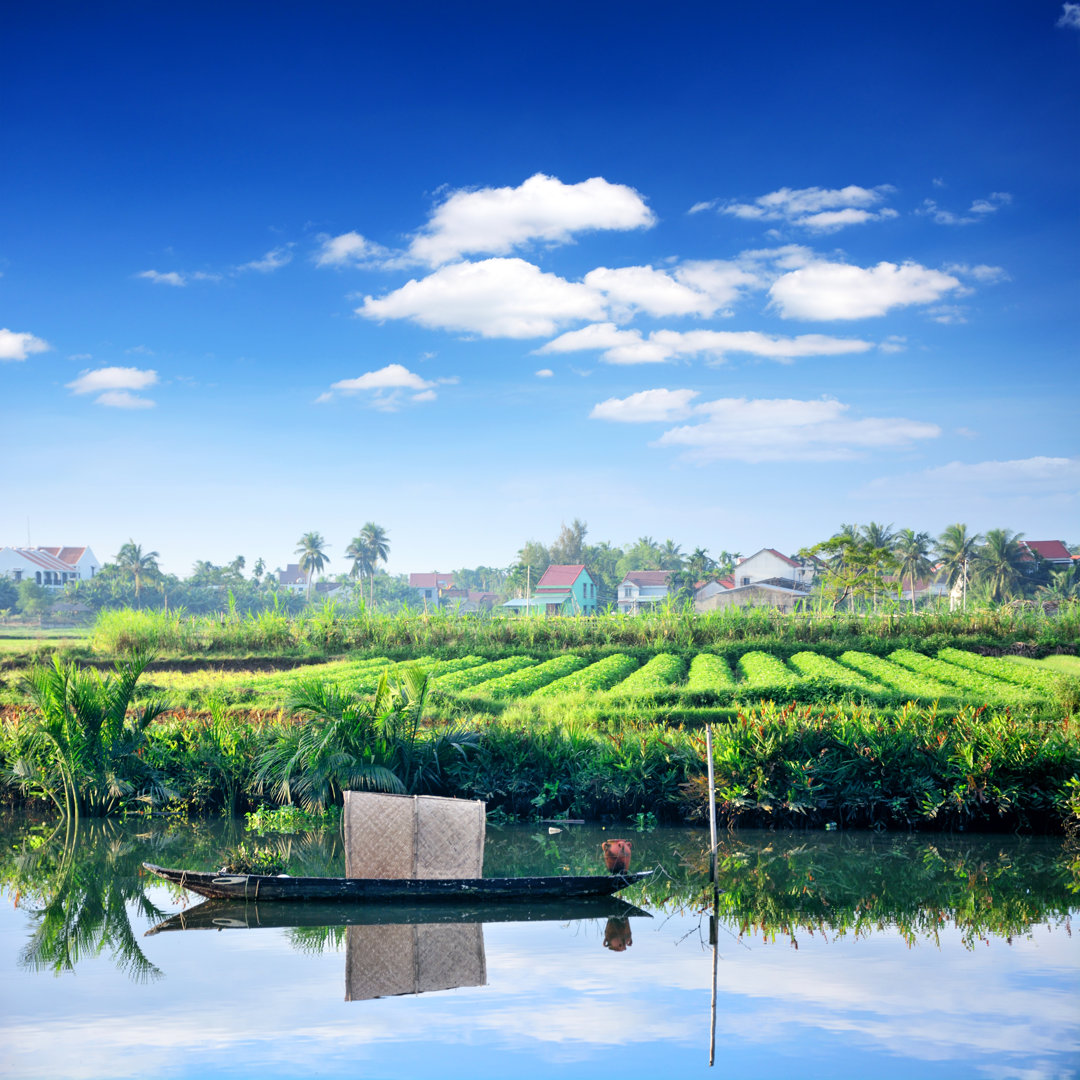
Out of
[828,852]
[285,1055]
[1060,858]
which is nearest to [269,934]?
[285,1055]

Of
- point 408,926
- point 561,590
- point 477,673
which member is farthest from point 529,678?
point 561,590

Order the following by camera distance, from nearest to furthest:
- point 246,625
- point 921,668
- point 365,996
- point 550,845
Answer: point 365,996 < point 550,845 < point 921,668 < point 246,625

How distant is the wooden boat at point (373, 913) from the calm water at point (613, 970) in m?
0.06

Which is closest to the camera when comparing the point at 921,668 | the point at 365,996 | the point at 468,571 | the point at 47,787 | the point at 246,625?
the point at 365,996

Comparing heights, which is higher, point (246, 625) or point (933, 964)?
point (246, 625)

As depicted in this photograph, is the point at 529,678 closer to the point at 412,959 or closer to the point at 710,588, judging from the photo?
the point at 412,959

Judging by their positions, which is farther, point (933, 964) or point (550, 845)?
point (550, 845)

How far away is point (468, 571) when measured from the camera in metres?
113

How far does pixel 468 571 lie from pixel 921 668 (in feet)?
287

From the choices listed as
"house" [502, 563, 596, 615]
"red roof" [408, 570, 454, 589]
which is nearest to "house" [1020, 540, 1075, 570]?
"house" [502, 563, 596, 615]

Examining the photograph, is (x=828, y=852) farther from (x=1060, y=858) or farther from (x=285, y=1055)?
(x=285, y=1055)

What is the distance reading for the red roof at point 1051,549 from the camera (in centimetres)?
6938

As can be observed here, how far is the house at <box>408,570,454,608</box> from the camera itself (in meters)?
97.1

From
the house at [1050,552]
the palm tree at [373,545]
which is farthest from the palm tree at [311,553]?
the house at [1050,552]
